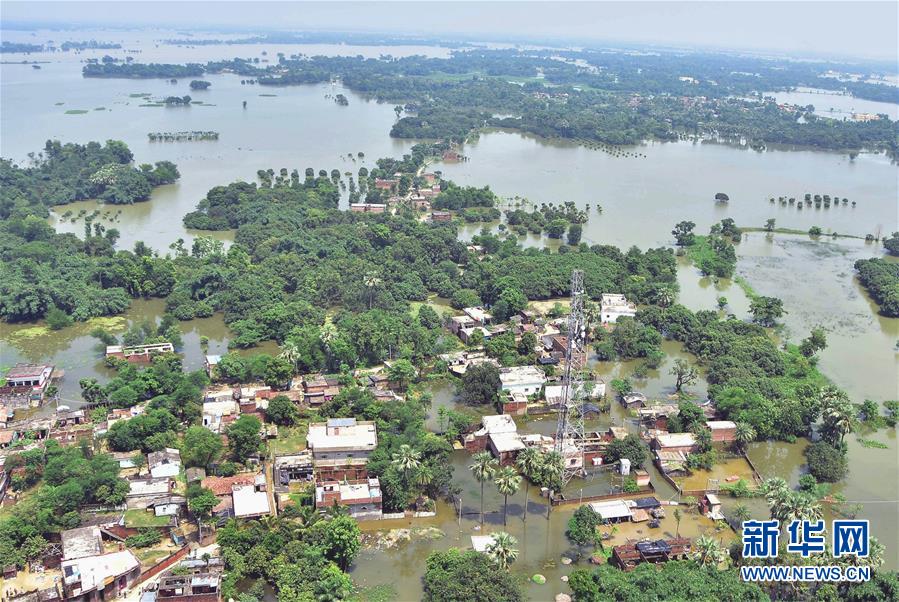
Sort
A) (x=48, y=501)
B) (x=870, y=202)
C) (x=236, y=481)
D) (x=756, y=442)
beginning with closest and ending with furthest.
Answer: (x=48, y=501)
(x=236, y=481)
(x=756, y=442)
(x=870, y=202)

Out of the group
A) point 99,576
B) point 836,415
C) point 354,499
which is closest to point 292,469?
point 354,499

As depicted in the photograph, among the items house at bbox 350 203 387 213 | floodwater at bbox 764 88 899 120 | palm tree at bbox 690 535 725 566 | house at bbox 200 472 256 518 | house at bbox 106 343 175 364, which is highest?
floodwater at bbox 764 88 899 120

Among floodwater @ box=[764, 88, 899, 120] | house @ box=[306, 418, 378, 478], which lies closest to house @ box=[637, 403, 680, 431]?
house @ box=[306, 418, 378, 478]

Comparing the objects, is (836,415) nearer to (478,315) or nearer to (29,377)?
(478,315)

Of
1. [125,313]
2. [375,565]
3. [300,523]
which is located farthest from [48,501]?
[125,313]

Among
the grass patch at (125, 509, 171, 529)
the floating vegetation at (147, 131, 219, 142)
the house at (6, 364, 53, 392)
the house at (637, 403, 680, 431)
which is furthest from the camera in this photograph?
the floating vegetation at (147, 131, 219, 142)

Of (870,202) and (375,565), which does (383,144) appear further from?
(375,565)

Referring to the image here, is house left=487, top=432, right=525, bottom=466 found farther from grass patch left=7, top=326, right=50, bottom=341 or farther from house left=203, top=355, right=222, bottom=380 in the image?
grass patch left=7, top=326, right=50, bottom=341
